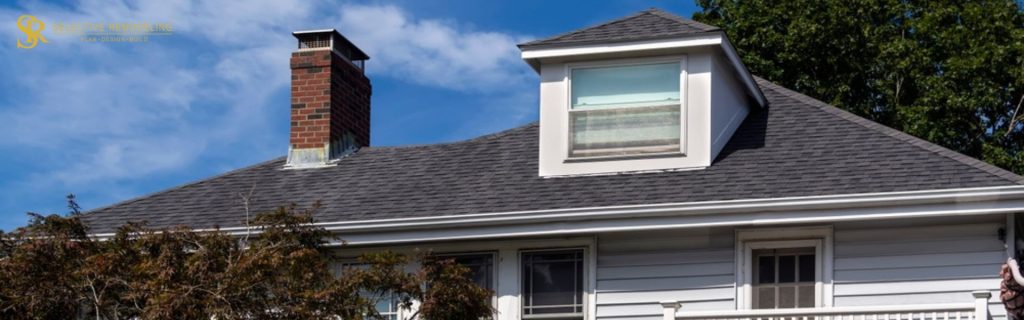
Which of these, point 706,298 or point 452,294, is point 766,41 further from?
point 452,294

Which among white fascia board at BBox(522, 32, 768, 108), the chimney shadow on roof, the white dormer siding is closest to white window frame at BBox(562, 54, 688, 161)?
the white dormer siding

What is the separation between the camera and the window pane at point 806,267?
724 inches

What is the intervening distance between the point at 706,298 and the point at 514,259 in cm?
201

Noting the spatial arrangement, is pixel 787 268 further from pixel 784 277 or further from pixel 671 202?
pixel 671 202

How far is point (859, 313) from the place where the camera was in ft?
54.3

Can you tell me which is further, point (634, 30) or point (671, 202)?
point (634, 30)

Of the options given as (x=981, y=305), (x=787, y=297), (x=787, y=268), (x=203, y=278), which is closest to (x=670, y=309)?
(x=787, y=297)

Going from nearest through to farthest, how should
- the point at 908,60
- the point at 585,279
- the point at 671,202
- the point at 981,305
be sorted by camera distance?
the point at 981,305 < the point at 671,202 < the point at 585,279 < the point at 908,60

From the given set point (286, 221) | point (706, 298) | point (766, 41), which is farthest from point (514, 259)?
point (766, 41)

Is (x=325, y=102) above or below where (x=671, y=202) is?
above

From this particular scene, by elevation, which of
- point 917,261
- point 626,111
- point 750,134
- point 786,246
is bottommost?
point 917,261

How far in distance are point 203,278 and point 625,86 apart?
6.04 metres

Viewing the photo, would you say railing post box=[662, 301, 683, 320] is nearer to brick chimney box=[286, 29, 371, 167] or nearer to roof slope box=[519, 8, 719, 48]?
roof slope box=[519, 8, 719, 48]

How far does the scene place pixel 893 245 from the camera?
1797cm
